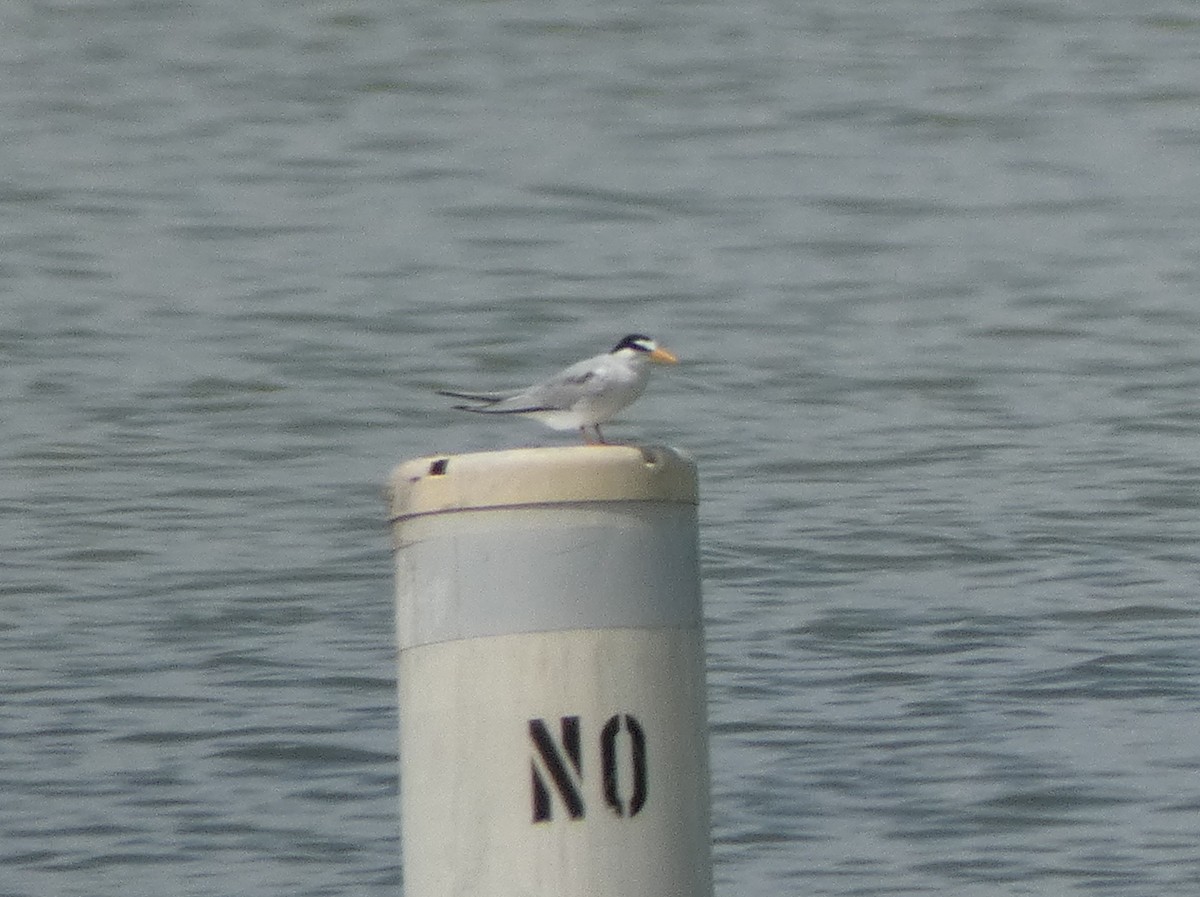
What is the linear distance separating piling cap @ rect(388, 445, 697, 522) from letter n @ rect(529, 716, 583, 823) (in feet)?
1.17

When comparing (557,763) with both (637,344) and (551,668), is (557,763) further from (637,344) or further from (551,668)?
(637,344)

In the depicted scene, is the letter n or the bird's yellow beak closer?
the letter n

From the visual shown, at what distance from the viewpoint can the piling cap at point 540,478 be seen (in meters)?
4.11

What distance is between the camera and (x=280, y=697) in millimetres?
9453

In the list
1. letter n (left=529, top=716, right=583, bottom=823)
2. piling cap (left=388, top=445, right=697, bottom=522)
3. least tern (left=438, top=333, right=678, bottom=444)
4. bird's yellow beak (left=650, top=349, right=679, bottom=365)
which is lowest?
letter n (left=529, top=716, right=583, bottom=823)

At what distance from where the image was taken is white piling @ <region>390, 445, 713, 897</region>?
4.12 meters

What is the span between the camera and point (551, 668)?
13.6 feet

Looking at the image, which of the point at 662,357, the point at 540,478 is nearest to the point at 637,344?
the point at 662,357

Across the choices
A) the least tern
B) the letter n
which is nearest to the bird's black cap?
the least tern

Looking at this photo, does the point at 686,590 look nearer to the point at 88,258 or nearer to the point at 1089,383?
the point at 1089,383

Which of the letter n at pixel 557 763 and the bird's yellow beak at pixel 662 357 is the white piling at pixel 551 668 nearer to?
the letter n at pixel 557 763

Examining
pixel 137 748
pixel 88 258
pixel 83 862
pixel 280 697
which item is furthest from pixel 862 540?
pixel 88 258

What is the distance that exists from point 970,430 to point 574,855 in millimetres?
9691

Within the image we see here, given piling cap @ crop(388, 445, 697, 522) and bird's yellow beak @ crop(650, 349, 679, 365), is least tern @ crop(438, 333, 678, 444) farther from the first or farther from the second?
piling cap @ crop(388, 445, 697, 522)
